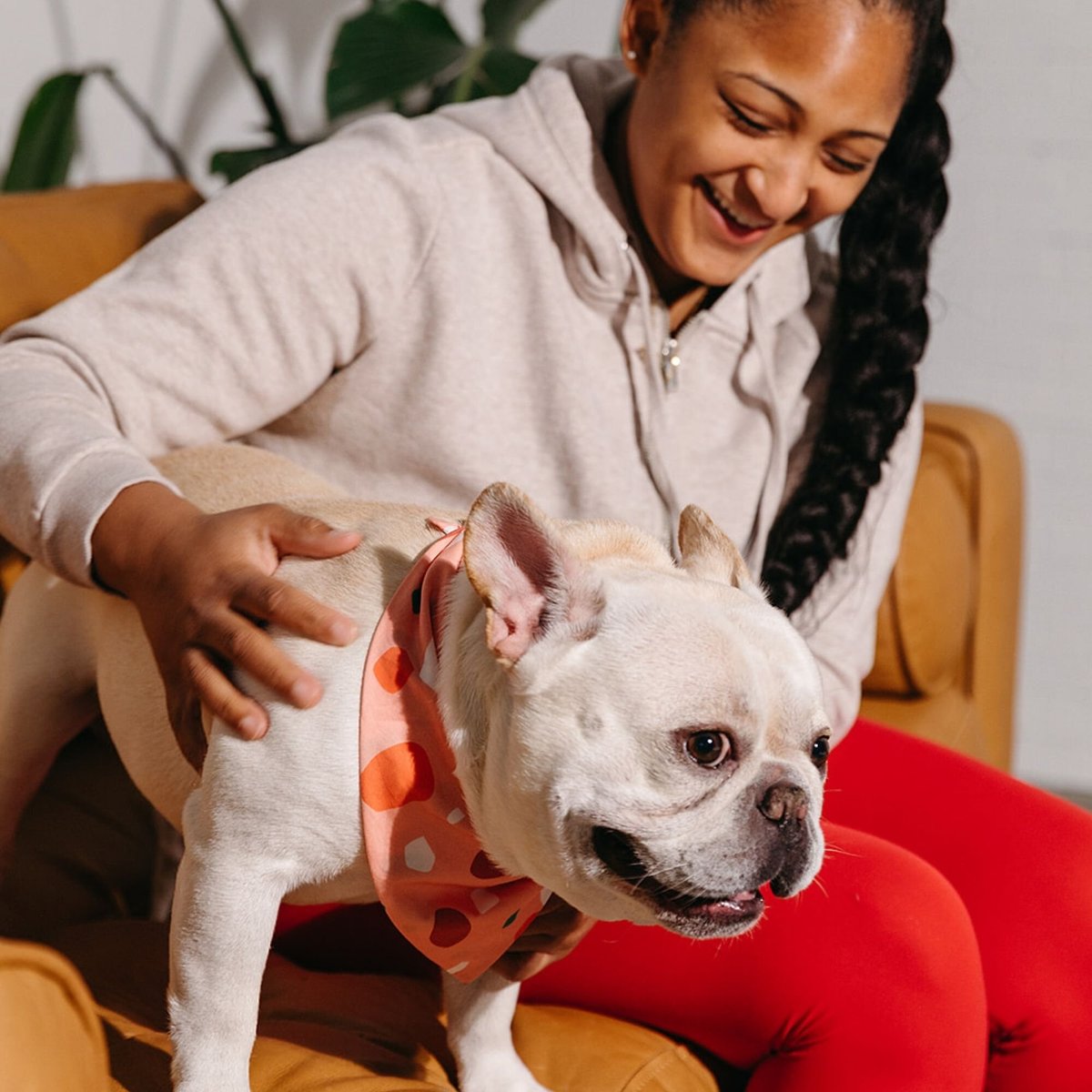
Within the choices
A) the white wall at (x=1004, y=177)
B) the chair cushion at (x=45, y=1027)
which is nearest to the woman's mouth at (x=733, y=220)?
the chair cushion at (x=45, y=1027)

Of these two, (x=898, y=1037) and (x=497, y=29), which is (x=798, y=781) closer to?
(x=898, y=1037)

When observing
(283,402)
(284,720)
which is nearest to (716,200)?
(283,402)

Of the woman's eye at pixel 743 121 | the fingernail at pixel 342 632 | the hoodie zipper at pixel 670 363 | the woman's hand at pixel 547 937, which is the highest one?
the woman's eye at pixel 743 121

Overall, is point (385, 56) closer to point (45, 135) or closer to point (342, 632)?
point (45, 135)

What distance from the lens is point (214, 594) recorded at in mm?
790

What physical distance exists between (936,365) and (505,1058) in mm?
1847

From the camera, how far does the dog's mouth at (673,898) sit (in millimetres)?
701

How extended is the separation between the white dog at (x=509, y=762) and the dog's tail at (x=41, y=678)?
0.61 ft

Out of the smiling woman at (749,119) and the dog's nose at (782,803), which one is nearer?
the dog's nose at (782,803)

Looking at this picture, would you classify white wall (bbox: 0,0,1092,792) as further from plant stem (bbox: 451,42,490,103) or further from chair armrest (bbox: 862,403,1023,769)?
plant stem (bbox: 451,42,490,103)

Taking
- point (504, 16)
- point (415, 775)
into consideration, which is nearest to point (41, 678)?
point (415, 775)

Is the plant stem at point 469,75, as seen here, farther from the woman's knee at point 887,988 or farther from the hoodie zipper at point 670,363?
the woman's knee at point 887,988

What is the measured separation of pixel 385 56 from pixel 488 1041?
4.54 feet

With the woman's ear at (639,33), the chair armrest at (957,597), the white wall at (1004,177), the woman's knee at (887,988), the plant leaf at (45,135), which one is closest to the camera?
the woman's knee at (887,988)
